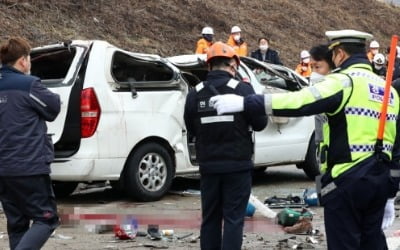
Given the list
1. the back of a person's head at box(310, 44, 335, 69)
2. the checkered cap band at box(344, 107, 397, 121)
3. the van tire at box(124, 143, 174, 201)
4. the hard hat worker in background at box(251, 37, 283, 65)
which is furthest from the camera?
the hard hat worker in background at box(251, 37, 283, 65)

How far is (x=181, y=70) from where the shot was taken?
10.3 m

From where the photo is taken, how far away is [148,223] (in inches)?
315

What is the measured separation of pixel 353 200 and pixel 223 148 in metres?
1.55

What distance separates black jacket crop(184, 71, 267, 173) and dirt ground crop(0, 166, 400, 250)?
1477 millimetres

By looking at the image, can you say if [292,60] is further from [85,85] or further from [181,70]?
[85,85]

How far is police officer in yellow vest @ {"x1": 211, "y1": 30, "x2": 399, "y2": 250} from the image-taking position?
4.50 m

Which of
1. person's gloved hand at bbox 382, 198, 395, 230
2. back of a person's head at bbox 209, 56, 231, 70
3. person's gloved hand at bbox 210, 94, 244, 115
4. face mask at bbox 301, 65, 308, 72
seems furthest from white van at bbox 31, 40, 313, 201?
face mask at bbox 301, 65, 308, 72

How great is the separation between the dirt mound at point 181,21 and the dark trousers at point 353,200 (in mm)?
13476

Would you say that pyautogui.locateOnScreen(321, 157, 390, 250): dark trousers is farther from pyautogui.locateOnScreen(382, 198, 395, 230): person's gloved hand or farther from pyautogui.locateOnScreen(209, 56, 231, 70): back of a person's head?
pyautogui.locateOnScreen(209, 56, 231, 70): back of a person's head

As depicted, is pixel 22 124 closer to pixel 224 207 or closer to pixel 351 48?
pixel 224 207

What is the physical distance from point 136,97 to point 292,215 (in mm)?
2372

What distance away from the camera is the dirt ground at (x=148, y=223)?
7395mm

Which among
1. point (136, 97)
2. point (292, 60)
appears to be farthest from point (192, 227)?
point (292, 60)

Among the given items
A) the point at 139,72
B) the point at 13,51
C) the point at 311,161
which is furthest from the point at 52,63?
the point at 311,161
